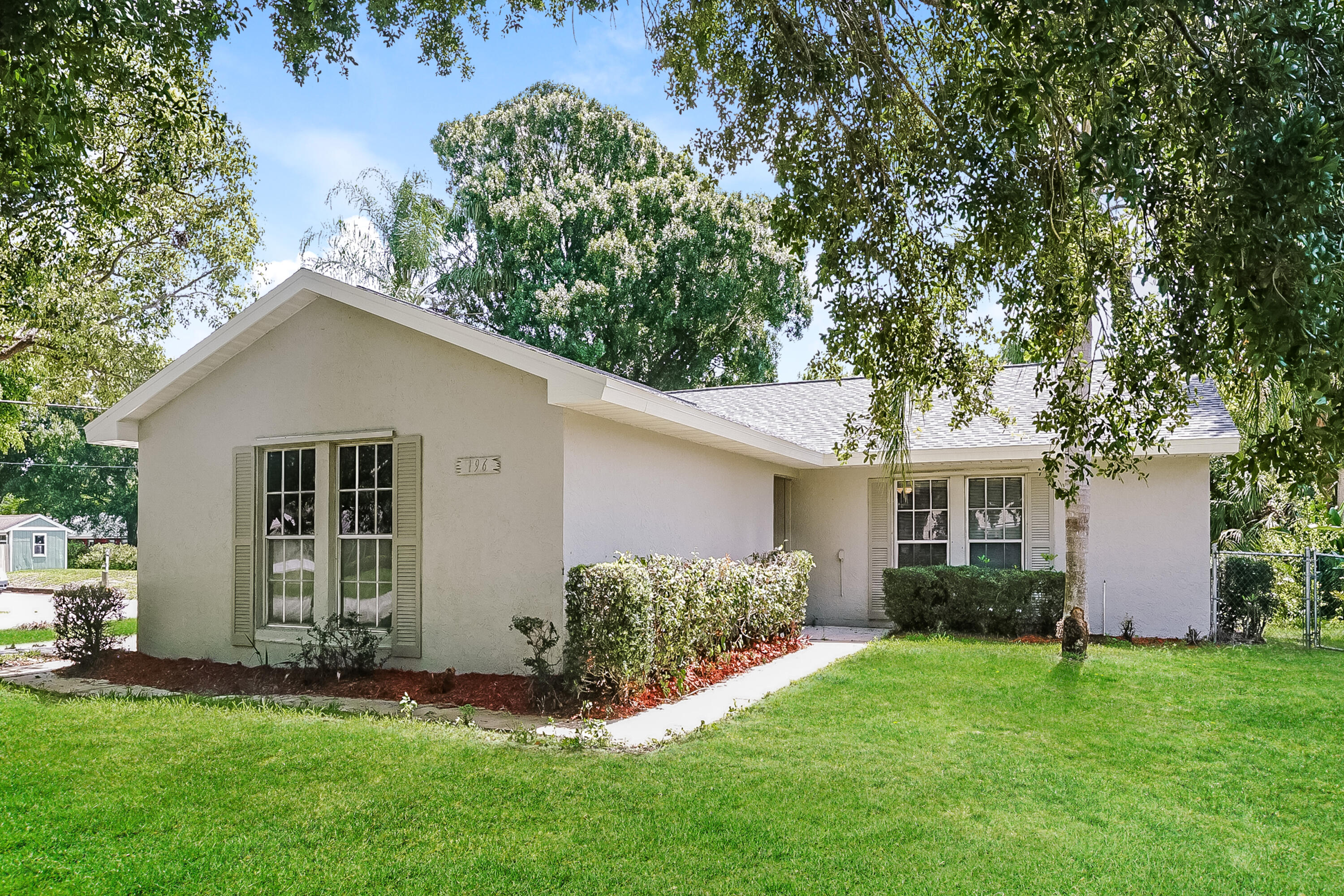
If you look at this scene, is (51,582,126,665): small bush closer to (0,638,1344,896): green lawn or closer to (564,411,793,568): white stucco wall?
(0,638,1344,896): green lawn

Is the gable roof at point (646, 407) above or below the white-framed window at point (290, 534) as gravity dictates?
above

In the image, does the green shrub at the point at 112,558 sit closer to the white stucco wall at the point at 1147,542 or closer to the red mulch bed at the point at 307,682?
the red mulch bed at the point at 307,682

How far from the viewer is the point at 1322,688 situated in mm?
8672

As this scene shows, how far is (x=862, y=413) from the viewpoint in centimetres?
Answer: 1545

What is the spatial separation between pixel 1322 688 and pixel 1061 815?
5471 millimetres

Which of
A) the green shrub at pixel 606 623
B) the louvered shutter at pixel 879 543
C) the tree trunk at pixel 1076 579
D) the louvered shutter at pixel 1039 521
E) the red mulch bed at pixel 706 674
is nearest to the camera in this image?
the green shrub at pixel 606 623

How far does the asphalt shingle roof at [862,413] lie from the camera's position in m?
13.0

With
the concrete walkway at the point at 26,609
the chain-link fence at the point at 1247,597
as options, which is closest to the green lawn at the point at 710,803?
the chain-link fence at the point at 1247,597

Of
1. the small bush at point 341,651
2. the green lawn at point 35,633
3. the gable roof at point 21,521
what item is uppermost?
the gable roof at point 21,521

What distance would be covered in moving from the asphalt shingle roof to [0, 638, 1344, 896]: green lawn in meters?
4.99

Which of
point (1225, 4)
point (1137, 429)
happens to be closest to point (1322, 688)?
point (1137, 429)

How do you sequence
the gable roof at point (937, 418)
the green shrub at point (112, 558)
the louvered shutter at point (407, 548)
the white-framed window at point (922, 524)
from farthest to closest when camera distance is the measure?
1. the green shrub at point (112, 558)
2. the white-framed window at point (922, 524)
3. the gable roof at point (937, 418)
4. the louvered shutter at point (407, 548)

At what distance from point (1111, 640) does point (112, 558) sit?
32169 millimetres

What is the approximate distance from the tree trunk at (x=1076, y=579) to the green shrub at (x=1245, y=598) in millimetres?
2975
